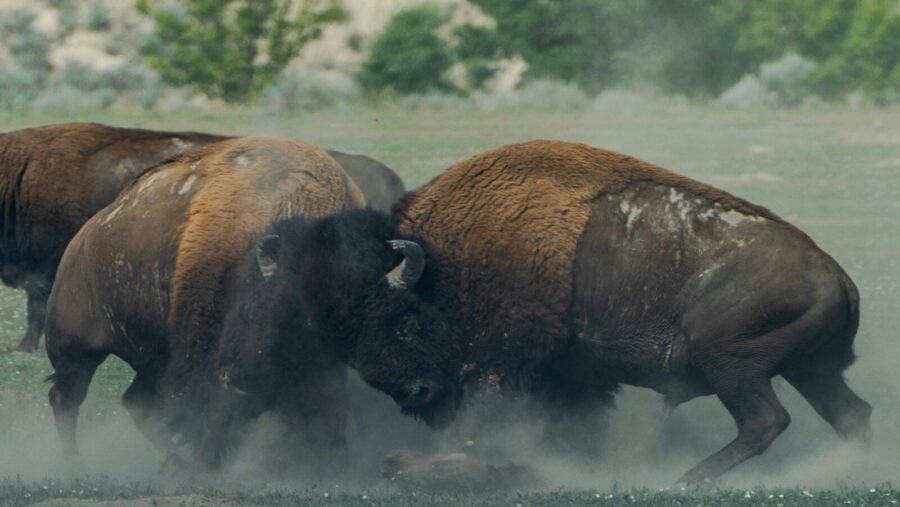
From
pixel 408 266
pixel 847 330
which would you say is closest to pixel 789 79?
pixel 847 330

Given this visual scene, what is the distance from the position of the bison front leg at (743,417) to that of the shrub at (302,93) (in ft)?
77.2

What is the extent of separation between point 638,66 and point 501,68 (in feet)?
10.9

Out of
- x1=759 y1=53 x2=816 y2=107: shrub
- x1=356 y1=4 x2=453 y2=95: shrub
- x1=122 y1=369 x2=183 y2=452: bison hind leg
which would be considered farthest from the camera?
x1=356 y1=4 x2=453 y2=95: shrub

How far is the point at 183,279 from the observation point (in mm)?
8312

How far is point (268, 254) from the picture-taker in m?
7.96

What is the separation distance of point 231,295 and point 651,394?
10.1ft

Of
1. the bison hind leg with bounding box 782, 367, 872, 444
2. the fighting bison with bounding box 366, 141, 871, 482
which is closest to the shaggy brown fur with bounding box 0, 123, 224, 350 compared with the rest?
the fighting bison with bounding box 366, 141, 871, 482

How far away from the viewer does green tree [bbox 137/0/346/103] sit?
114ft

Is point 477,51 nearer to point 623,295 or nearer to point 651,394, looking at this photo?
point 651,394

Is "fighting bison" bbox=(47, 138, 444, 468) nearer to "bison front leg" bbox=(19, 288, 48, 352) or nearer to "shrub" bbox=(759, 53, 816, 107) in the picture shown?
"bison front leg" bbox=(19, 288, 48, 352)

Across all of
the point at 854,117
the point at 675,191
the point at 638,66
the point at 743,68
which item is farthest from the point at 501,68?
the point at 675,191

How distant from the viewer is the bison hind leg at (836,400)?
812 centimetres

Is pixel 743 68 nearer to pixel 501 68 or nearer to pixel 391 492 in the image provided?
pixel 501 68

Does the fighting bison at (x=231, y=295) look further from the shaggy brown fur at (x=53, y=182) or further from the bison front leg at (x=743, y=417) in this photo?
the shaggy brown fur at (x=53, y=182)
